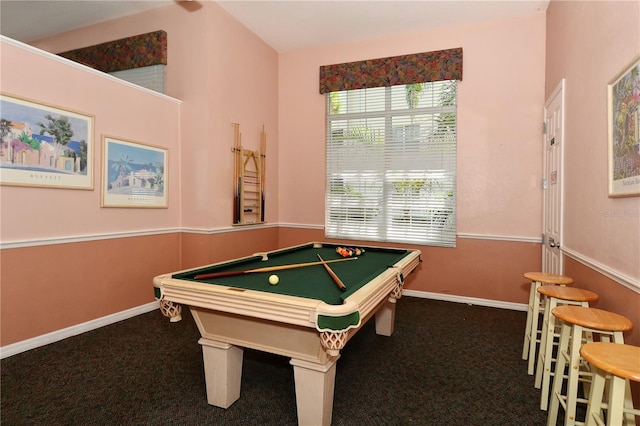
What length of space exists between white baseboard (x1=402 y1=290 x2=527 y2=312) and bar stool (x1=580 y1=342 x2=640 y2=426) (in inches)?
106

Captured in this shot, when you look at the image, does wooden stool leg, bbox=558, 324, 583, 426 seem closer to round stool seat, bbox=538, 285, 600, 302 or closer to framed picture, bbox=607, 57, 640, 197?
round stool seat, bbox=538, 285, 600, 302

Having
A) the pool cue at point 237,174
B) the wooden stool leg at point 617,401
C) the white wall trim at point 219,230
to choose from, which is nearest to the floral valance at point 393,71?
the pool cue at point 237,174

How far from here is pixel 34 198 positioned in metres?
2.67

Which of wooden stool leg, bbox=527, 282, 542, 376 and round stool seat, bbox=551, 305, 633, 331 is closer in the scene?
round stool seat, bbox=551, 305, 633, 331

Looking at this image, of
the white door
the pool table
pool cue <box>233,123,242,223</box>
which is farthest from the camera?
pool cue <box>233,123,242,223</box>

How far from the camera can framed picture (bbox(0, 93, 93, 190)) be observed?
2510 millimetres

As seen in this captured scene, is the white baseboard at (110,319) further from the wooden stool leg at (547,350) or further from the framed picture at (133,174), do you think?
the wooden stool leg at (547,350)

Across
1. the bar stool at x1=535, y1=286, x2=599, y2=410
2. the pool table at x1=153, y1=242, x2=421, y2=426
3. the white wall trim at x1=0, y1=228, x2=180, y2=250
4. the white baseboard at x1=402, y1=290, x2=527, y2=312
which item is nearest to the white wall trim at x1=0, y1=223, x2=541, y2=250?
the white wall trim at x1=0, y1=228, x2=180, y2=250

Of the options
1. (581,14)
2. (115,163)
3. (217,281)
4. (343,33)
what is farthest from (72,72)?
(581,14)

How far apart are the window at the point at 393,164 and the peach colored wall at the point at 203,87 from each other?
1.39 meters

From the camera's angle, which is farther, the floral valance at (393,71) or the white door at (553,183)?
the floral valance at (393,71)

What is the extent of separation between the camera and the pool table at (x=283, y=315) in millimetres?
1453

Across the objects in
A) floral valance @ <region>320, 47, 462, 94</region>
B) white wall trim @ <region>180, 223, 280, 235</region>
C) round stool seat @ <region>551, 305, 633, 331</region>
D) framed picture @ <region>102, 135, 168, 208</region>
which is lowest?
round stool seat @ <region>551, 305, 633, 331</region>

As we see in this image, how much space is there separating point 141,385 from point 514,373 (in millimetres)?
2513
